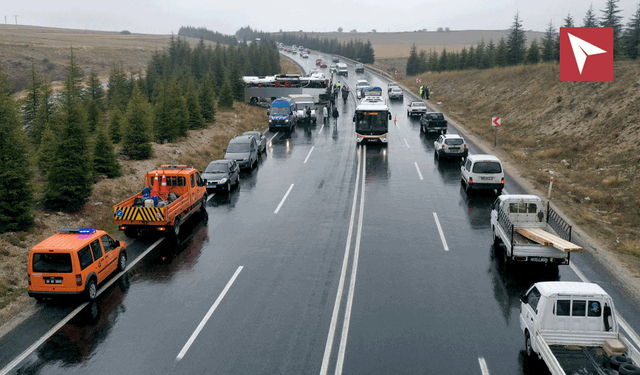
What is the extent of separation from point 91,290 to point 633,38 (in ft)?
200

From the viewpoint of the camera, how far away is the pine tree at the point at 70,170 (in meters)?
20.3

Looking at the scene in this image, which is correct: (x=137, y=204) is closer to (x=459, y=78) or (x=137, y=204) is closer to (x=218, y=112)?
(x=218, y=112)

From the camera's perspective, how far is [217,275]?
1511 centimetres

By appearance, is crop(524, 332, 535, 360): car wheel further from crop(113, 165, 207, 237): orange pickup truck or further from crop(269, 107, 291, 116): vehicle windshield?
crop(269, 107, 291, 116): vehicle windshield

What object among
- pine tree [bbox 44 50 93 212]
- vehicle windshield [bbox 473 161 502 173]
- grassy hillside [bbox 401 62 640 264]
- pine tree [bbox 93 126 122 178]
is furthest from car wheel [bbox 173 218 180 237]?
grassy hillside [bbox 401 62 640 264]

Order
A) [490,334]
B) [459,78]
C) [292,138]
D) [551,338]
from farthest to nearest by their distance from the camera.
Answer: [459,78], [292,138], [490,334], [551,338]

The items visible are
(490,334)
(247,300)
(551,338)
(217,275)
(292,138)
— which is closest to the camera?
(551,338)

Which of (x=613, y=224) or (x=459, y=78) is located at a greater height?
(x=459, y=78)

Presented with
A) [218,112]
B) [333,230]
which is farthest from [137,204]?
[218,112]

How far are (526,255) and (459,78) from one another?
66095 millimetres

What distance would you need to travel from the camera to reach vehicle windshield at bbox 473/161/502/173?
23.7 m

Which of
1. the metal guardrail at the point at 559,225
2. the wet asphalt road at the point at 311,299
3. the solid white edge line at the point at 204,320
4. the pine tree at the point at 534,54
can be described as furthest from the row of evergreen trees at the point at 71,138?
the pine tree at the point at 534,54

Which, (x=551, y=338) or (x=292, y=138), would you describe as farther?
(x=292, y=138)

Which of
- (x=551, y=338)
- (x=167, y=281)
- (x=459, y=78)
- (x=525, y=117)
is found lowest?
(x=167, y=281)
